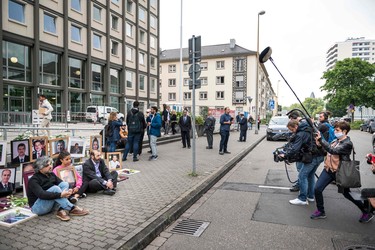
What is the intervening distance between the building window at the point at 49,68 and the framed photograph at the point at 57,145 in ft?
71.5

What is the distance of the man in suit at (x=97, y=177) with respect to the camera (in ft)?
17.7

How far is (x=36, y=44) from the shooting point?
23875 mm

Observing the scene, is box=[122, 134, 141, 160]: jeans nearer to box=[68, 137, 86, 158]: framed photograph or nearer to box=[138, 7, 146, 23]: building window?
box=[68, 137, 86, 158]: framed photograph

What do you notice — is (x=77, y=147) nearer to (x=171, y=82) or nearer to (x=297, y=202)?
(x=297, y=202)

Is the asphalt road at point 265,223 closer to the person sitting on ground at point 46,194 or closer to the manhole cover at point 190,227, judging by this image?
the manhole cover at point 190,227

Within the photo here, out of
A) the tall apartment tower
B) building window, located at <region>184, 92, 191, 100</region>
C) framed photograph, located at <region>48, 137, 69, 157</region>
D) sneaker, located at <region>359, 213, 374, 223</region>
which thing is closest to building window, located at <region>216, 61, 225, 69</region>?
building window, located at <region>184, 92, 191, 100</region>

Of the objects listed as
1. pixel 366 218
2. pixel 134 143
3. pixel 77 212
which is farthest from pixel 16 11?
pixel 366 218

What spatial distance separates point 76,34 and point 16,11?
6665 millimetres

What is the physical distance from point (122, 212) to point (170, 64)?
57.8m

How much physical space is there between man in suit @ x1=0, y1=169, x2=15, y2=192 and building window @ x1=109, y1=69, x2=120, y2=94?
29.4 meters

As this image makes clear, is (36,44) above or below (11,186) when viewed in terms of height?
above

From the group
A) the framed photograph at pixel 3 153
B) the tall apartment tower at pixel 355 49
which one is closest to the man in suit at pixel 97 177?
the framed photograph at pixel 3 153

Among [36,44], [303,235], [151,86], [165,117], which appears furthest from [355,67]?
[303,235]

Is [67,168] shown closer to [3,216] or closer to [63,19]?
[3,216]
